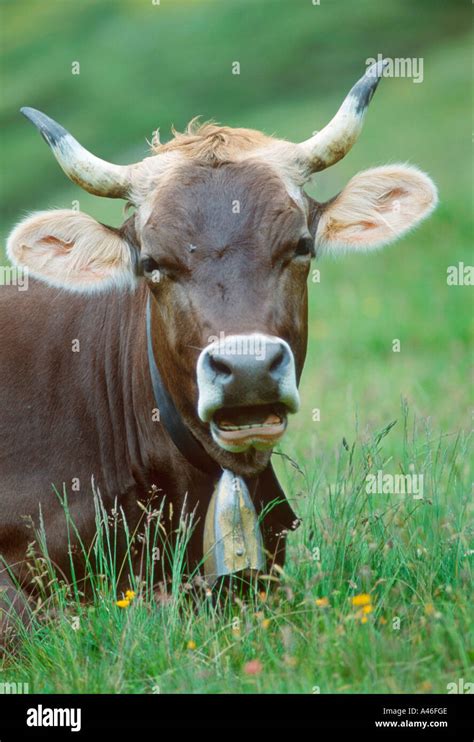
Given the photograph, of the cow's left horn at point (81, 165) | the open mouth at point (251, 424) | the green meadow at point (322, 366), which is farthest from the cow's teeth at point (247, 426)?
the cow's left horn at point (81, 165)

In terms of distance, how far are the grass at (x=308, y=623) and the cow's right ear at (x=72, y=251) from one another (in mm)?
1048

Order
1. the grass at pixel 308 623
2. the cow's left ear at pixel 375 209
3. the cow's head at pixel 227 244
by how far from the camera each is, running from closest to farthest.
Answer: the grass at pixel 308 623 < the cow's head at pixel 227 244 < the cow's left ear at pixel 375 209

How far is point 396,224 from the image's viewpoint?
18.6 ft

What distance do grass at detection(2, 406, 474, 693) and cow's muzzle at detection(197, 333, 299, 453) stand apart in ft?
1.89

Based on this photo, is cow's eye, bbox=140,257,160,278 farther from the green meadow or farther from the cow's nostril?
the green meadow

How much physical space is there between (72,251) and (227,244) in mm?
840

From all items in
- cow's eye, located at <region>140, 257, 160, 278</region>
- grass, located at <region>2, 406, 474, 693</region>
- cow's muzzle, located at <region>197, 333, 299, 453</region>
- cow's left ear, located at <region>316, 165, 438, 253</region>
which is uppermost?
cow's left ear, located at <region>316, 165, 438, 253</region>

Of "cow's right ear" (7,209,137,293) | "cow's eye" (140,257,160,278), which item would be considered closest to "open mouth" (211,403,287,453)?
"cow's eye" (140,257,160,278)

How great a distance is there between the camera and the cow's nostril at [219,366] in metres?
4.56

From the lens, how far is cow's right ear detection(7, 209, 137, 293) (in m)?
5.33

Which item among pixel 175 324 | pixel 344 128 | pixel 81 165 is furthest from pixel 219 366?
pixel 344 128

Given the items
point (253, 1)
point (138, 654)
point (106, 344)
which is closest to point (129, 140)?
point (253, 1)

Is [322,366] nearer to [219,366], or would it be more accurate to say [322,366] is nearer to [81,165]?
[81,165]

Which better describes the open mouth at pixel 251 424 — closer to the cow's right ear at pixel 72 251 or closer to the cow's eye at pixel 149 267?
the cow's eye at pixel 149 267
